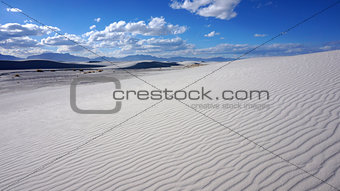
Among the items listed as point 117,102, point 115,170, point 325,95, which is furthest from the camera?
point 117,102

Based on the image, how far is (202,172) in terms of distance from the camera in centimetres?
333

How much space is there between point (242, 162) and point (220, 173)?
1.67 feet

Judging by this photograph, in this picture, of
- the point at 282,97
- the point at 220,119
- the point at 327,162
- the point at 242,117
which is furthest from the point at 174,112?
the point at 327,162

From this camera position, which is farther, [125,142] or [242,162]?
[125,142]

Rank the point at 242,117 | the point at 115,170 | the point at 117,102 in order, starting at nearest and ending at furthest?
the point at 115,170, the point at 242,117, the point at 117,102

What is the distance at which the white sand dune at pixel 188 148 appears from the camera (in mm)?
3133

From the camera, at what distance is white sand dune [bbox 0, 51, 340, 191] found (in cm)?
313

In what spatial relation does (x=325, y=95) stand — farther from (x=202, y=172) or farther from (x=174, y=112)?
(x=202, y=172)

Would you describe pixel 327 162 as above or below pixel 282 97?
below

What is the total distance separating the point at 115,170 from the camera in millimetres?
3666

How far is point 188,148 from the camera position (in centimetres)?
416

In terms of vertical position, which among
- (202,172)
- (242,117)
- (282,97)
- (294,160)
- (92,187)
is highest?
(282,97)

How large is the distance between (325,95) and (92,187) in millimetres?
7035

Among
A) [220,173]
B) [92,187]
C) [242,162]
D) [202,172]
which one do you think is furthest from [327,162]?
[92,187]
